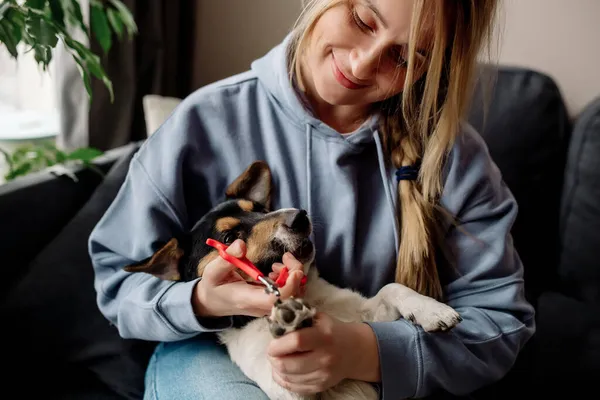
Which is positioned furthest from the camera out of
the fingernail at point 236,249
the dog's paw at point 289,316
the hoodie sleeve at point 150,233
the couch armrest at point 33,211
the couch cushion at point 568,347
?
the couch cushion at point 568,347

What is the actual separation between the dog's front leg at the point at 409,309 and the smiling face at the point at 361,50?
435 mm

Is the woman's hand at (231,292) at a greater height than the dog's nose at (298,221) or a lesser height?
lesser

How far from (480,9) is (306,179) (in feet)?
1.71

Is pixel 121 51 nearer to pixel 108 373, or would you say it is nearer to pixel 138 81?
pixel 138 81

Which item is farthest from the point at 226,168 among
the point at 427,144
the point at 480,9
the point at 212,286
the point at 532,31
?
the point at 532,31


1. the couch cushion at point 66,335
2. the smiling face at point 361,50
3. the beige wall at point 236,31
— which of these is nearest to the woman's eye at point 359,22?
the smiling face at point 361,50

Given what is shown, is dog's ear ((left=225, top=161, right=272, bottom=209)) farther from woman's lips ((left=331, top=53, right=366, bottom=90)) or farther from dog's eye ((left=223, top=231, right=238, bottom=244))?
woman's lips ((left=331, top=53, right=366, bottom=90))

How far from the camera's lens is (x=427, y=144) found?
127 centimetres

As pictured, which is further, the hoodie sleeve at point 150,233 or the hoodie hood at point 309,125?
the hoodie hood at point 309,125

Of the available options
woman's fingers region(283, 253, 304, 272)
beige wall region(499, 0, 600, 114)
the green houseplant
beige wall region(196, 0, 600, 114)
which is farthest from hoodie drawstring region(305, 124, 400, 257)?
beige wall region(499, 0, 600, 114)

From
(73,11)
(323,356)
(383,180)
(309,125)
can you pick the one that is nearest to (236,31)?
(73,11)

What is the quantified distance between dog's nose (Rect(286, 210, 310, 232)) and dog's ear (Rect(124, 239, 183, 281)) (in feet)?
0.87

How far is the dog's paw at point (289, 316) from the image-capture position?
2.72ft

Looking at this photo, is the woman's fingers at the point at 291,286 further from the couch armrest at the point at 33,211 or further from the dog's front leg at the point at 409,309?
the couch armrest at the point at 33,211
